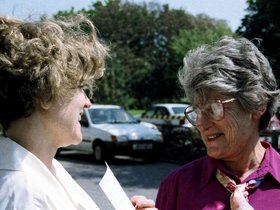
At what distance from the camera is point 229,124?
2.57m

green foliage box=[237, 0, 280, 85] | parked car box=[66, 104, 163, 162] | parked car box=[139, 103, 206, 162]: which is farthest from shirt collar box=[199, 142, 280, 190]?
parked car box=[66, 104, 163, 162]

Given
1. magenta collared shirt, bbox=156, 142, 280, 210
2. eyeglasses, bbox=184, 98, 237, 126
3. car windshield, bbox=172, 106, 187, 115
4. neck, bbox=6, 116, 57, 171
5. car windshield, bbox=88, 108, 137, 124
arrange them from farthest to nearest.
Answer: car windshield, bbox=172, 106, 187, 115
car windshield, bbox=88, 108, 137, 124
eyeglasses, bbox=184, 98, 237, 126
magenta collared shirt, bbox=156, 142, 280, 210
neck, bbox=6, 116, 57, 171

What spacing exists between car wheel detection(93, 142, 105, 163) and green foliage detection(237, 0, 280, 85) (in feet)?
16.0

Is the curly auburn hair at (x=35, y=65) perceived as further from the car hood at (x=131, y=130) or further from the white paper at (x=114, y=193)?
the car hood at (x=131, y=130)

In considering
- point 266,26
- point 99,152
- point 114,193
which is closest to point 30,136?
point 114,193

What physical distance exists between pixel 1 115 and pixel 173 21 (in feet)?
192

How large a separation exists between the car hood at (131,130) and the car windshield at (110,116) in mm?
320

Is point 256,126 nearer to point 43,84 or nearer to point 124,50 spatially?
point 43,84

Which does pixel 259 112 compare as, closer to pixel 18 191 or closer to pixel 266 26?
pixel 18 191

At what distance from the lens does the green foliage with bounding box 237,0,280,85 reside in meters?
12.6

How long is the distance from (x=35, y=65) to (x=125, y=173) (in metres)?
11.1

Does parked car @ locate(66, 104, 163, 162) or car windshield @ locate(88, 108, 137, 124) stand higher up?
car windshield @ locate(88, 108, 137, 124)

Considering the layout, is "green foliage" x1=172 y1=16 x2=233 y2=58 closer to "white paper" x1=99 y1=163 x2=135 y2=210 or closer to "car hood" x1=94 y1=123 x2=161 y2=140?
"car hood" x1=94 y1=123 x2=161 y2=140

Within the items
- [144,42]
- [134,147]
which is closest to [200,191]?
[134,147]
